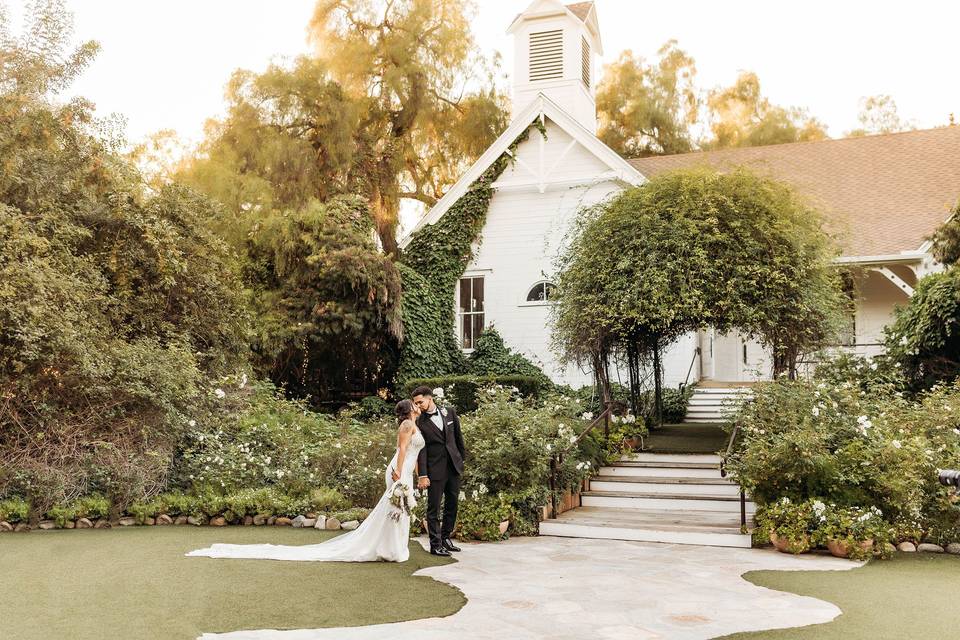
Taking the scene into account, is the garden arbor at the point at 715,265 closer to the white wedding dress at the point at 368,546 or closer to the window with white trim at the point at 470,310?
the white wedding dress at the point at 368,546

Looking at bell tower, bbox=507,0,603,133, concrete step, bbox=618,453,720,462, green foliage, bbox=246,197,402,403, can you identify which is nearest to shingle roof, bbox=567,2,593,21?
bell tower, bbox=507,0,603,133

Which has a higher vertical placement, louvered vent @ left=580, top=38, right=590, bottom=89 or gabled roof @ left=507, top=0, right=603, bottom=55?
gabled roof @ left=507, top=0, right=603, bottom=55

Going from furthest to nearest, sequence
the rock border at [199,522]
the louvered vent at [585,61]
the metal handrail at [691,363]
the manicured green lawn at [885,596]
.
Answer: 1. the louvered vent at [585,61]
2. the metal handrail at [691,363]
3. the rock border at [199,522]
4. the manicured green lawn at [885,596]

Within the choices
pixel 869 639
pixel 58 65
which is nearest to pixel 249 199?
pixel 58 65

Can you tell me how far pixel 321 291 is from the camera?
17.4 m

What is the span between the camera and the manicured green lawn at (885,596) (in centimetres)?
533

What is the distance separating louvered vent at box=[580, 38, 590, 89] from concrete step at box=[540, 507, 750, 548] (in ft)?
46.6

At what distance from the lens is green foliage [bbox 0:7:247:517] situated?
33.7 feet

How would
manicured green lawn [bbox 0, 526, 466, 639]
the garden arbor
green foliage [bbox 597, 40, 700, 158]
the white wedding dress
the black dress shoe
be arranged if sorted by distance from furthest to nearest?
green foliage [bbox 597, 40, 700, 158], the garden arbor, the black dress shoe, the white wedding dress, manicured green lawn [bbox 0, 526, 466, 639]

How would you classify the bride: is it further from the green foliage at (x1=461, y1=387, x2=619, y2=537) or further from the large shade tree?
the large shade tree

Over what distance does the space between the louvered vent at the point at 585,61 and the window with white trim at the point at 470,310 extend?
6236mm

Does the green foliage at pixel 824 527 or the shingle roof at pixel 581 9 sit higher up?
the shingle roof at pixel 581 9

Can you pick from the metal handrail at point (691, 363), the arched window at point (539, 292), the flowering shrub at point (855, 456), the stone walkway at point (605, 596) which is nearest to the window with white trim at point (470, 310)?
the arched window at point (539, 292)

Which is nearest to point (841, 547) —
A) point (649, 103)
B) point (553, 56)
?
point (553, 56)
